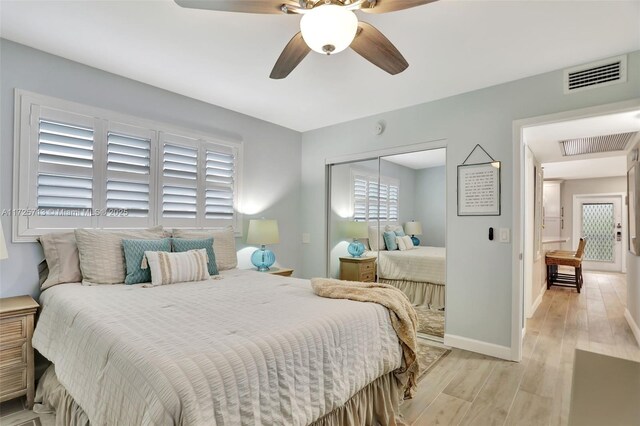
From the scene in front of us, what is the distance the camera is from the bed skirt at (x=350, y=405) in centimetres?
162

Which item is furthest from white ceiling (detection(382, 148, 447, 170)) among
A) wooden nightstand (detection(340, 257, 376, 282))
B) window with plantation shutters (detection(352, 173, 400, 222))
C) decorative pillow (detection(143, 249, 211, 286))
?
decorative pillow (detection(143, 249, 211, 286))

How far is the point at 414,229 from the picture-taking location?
369 centimetres

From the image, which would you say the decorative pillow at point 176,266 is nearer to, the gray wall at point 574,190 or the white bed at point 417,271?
the white bed at point 417,271

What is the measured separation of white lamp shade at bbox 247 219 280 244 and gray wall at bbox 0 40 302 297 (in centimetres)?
26

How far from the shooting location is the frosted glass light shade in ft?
4.95

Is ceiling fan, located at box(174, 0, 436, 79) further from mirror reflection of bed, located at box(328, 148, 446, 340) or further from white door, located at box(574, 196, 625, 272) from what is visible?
white door, located at box(574, 196, 625, 272)

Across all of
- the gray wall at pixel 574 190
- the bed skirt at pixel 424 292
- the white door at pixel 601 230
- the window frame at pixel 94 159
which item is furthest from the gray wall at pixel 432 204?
the white door at pixel 601 230

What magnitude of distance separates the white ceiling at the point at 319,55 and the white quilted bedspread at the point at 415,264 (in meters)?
1.70

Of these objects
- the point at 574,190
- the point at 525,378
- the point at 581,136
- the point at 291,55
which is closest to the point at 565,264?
the point at 581,136

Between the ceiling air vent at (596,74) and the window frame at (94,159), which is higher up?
the ceiling air vent at (596,74)

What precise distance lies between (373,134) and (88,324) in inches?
132

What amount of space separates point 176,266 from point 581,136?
4607 millimetres

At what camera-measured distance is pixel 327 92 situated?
325 cm

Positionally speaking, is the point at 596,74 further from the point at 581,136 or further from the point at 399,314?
the point at 399,314
